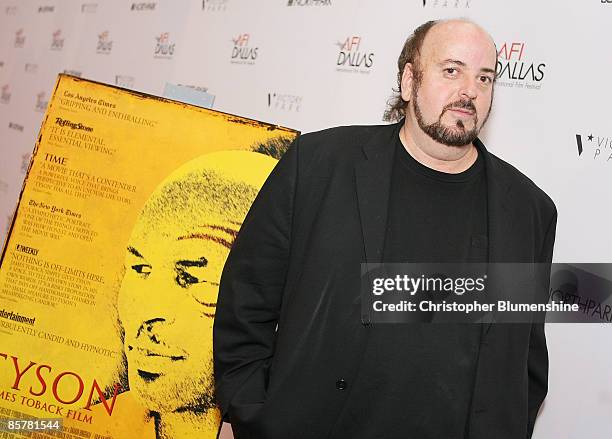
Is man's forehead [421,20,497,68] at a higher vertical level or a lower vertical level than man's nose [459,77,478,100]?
higher

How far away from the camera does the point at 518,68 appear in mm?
2662

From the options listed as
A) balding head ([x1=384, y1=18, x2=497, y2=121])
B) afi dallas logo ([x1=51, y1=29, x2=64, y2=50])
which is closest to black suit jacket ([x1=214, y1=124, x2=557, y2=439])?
balding head ([x1=384, y1=18, x2=497, y2=121])

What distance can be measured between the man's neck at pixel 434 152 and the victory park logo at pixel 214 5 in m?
1.64

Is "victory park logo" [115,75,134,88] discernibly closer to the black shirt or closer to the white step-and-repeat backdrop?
the white step-and-repeat backdrop

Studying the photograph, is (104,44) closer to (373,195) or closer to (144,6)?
(144,6)

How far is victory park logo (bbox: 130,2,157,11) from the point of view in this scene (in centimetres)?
405

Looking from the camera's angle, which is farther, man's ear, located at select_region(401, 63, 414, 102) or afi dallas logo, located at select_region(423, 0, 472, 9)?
afi dallas logo, located at select_region(423, 0, 472, 9)

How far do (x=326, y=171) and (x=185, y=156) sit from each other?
61 cm

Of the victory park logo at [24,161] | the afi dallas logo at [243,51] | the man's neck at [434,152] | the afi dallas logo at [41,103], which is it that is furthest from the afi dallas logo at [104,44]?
the man's neck at [434,152]

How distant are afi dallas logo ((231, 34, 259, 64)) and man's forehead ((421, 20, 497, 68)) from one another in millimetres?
1365

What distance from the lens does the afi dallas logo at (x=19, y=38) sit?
16.4 ft

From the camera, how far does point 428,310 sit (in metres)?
2.21

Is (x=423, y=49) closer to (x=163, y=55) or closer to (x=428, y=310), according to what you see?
(x=428, y=310)

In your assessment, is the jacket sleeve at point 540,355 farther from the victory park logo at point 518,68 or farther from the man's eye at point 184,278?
the man's eye at point 184,278
